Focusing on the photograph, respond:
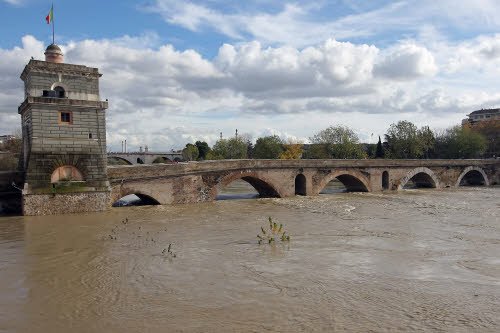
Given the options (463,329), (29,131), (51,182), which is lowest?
(463,329)

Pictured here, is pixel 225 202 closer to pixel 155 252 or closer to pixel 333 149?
pixel 155 252

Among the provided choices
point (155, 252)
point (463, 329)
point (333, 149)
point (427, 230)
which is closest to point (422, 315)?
point (463, 329)

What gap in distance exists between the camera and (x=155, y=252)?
1384 centimetres

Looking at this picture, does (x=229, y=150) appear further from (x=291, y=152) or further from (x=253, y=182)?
(x=253, y=182)

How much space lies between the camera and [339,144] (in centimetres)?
6028

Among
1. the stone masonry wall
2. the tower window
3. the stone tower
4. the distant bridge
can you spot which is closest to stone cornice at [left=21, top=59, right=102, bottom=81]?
the stone tower

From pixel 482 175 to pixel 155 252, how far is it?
144 ft

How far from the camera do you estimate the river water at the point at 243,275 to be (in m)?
8.27

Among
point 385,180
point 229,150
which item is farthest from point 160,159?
point 385,180

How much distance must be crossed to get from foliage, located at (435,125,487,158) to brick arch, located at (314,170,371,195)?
34.5 meters

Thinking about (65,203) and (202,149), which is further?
(202,149)

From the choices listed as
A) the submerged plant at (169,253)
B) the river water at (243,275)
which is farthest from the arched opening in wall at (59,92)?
the submerged plant at (169,253)

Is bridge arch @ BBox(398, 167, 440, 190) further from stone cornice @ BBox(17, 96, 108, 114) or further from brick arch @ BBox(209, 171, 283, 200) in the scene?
stone cornice @ BBox(17, 96, 108, 114)

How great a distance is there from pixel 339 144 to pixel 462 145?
1951cm
